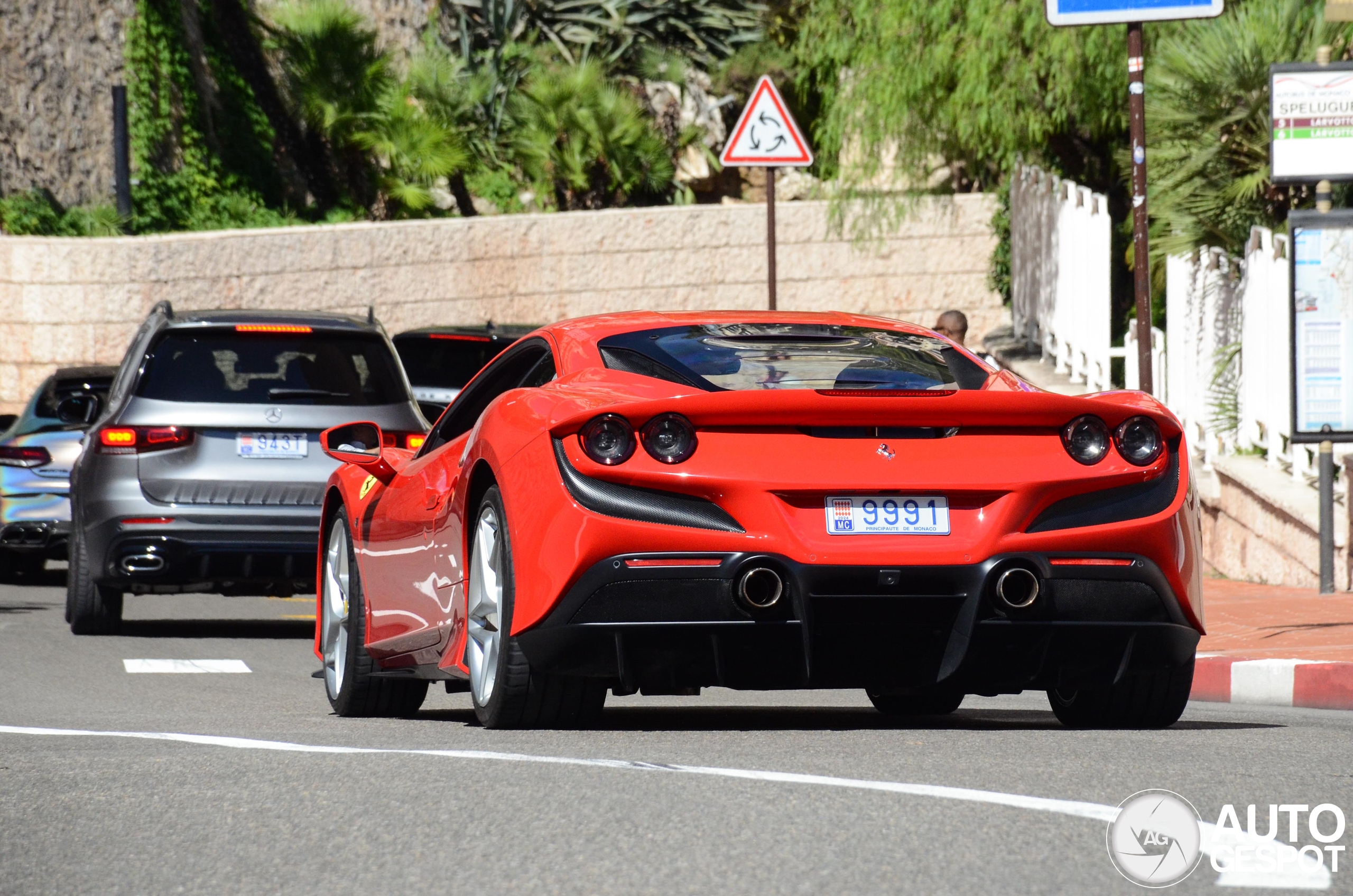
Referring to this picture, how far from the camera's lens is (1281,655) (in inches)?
361

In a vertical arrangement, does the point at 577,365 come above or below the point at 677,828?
above

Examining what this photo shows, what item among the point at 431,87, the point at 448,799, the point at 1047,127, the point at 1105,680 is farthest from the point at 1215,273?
the point at 431,87

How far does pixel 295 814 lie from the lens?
5.03m

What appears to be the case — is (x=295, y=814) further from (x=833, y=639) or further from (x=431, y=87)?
(x=431, y=87)

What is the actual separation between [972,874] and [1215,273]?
38.7 feet

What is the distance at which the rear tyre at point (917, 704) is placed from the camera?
7.78 m

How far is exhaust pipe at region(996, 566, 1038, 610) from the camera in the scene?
20.1ft

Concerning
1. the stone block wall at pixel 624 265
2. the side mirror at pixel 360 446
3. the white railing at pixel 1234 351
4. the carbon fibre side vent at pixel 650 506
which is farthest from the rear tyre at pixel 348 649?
the stone block wall at pixel 624 265

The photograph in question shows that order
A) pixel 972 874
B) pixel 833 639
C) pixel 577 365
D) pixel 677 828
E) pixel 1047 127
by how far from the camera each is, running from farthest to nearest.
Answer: pixel 1047 127
pixel 577 365
pixel 833 639
pixel 677 828
pixel 972 874

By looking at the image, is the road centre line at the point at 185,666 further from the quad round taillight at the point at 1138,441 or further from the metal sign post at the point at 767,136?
the metal sign post at the point at 767,136

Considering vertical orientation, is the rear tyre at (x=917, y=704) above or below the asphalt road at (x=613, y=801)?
below

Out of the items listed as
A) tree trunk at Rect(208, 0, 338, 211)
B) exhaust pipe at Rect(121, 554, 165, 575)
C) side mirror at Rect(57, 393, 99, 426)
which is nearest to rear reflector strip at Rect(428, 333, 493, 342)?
side mirror at Rect(57, 393, 99, 426)

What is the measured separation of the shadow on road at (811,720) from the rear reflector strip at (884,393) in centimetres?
116
